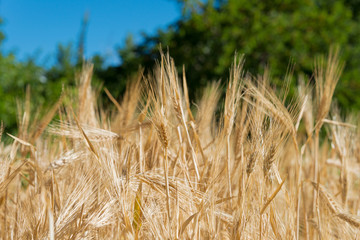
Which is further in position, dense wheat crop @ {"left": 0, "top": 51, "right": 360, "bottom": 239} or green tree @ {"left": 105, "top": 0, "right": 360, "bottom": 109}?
green tree @ {"left": 105, "top": 0, "right": 360, "bottom": 109}

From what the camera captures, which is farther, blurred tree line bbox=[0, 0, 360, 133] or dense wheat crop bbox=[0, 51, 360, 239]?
blurred tree line bbox=[0, 0, 360, 133]

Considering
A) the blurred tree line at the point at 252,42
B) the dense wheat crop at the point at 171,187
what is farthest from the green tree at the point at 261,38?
the dense wheat crop at the point at 171,187

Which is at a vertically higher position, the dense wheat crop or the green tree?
the green tree

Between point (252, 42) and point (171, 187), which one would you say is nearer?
point (171, 187)

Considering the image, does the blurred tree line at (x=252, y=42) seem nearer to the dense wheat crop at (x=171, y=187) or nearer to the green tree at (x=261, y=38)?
the green tree at (x=261, y=38)

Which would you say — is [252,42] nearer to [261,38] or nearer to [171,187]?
[261,38]

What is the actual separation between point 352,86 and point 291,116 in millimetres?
6273

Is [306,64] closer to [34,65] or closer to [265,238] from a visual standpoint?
[34,65]

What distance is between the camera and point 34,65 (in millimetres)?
7809

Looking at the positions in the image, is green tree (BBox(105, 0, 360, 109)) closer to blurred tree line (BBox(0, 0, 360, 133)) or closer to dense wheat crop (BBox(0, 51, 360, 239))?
blurred tree line (BBox(0, 0, 360, 133))

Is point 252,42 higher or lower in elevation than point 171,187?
higher

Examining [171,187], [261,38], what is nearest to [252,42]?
[261,38]

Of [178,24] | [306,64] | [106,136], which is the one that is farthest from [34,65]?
[106,136]

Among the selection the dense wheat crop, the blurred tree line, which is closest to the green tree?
the blurred tree line
